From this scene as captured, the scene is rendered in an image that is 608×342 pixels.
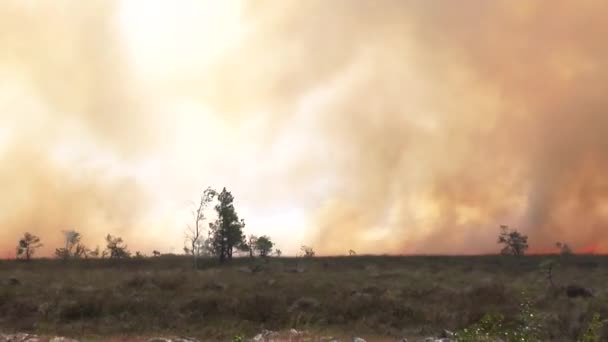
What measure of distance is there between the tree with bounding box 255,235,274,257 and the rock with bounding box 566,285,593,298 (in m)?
57.0

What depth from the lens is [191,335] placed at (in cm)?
2786

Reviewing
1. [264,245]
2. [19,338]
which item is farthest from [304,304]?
[264,245]

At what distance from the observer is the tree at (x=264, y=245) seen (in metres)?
88.1

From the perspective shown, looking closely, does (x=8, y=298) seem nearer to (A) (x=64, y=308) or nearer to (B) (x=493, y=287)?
(A) (x=64, y=308)

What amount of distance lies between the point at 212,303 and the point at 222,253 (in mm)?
39745

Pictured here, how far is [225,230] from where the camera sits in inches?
2901

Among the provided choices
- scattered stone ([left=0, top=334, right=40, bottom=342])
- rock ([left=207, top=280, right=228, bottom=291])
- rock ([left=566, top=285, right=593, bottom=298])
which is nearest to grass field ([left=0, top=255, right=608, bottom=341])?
rock ([left=207, top=280, right=228, bottom=291])

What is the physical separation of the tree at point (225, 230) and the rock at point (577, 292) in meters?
48.1

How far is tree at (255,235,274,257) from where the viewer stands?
88.1 meters

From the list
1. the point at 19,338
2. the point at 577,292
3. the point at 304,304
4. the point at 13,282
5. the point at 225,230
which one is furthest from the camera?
the point at 225,230

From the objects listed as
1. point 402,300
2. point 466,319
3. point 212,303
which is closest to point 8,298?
point 212,303

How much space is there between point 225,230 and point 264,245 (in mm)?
17740

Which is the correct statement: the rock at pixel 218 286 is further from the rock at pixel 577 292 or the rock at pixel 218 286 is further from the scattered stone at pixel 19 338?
the rock at pixel 577 292

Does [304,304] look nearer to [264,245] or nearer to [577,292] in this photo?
[577,292]
